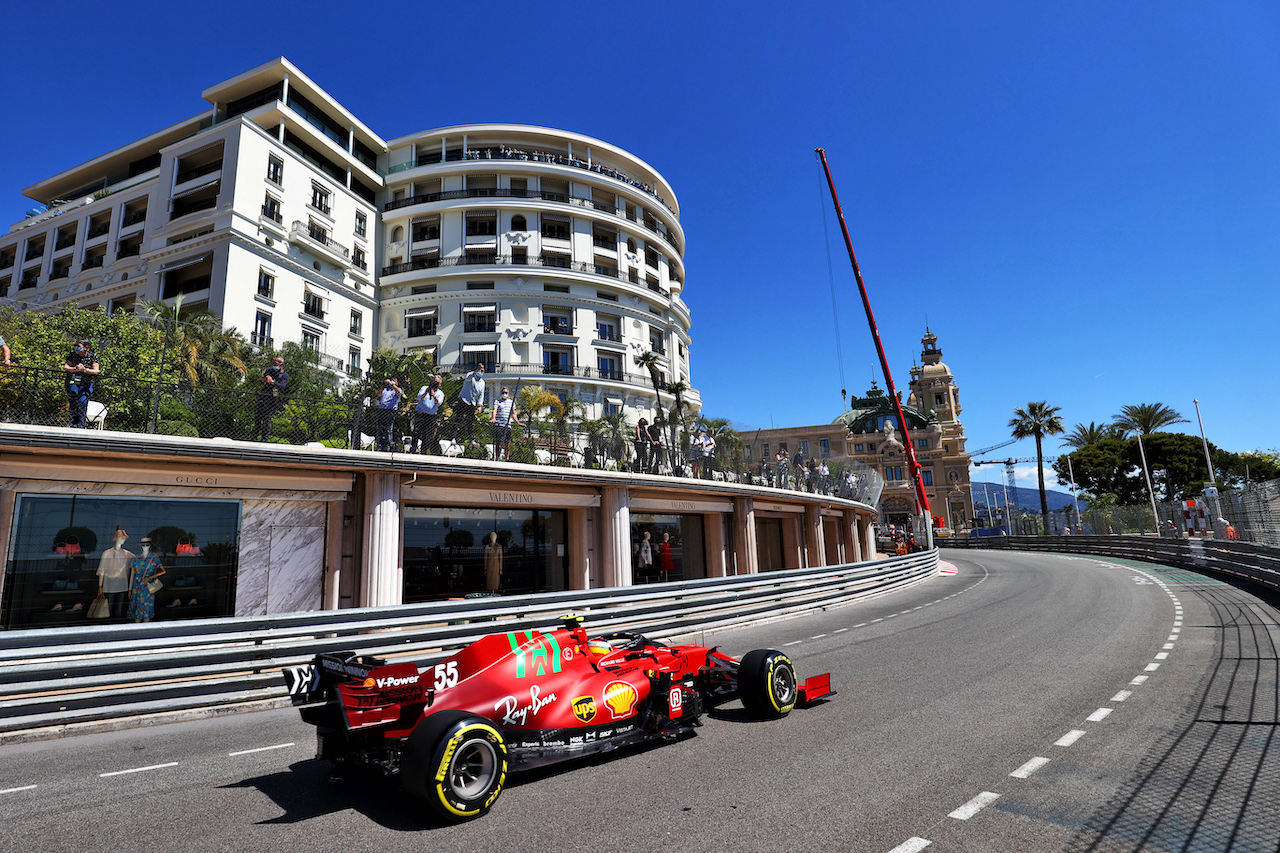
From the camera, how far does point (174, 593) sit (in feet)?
34.8

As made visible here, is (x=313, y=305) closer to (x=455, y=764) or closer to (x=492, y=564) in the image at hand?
(x=492, y=564)

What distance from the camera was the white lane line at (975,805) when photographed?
3.91 meters

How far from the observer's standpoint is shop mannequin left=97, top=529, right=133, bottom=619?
396 inches

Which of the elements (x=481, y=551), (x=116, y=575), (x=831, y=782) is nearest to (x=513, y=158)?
(x=481, y=551)

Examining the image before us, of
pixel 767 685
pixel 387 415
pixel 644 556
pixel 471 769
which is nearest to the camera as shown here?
pixel 471 769

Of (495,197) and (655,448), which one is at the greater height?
(495,197)

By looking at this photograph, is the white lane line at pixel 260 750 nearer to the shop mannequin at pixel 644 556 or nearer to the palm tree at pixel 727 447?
the shop mannequin at pixel 644 556

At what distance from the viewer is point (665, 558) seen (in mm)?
19422

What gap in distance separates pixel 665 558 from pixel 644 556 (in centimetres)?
97

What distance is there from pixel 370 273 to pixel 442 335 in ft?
28.0

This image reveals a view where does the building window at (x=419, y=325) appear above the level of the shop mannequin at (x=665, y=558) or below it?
above

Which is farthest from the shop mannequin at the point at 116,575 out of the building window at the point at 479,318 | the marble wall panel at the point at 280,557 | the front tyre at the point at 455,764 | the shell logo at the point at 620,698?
the building window at the point at 479,318

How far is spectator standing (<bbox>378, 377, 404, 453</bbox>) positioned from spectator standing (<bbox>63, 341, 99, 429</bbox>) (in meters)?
4.08

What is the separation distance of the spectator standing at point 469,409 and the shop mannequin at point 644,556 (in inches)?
283
